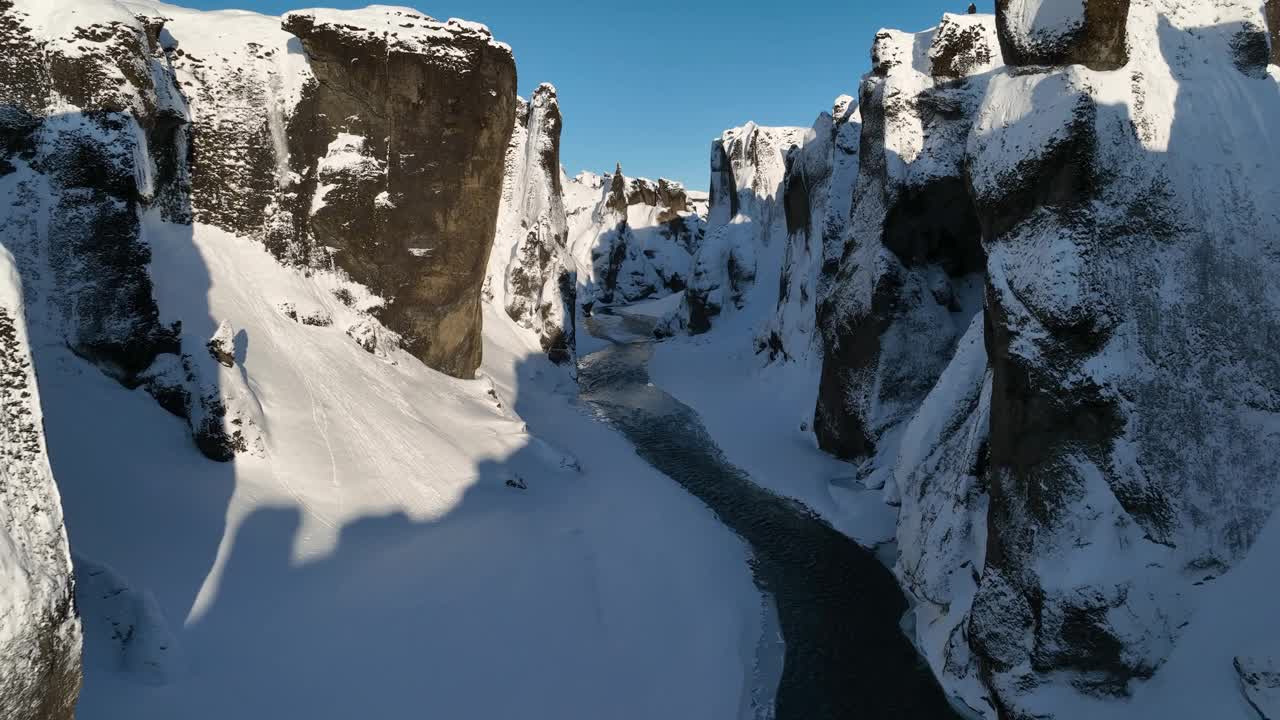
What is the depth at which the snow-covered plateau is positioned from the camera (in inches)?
459

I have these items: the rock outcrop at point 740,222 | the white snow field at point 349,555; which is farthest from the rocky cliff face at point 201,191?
the rock outcrop at point 740,222

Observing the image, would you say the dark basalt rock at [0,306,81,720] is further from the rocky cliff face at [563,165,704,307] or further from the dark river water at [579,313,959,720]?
the rocky cliff face at [563,165,704,307]

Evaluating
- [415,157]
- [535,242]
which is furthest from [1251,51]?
[535,242]

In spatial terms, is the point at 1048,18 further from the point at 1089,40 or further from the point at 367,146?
the point at 367,146

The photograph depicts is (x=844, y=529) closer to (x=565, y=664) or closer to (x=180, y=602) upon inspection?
(x=565, y=664)

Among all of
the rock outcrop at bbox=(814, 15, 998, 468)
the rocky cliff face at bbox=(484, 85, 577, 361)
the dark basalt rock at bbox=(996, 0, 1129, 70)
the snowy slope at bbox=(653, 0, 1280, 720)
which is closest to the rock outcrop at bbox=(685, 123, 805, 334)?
the rocky cliff face at bbox=(484, 85, 577, 361)

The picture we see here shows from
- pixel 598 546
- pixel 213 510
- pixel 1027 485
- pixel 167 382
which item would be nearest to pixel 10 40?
pixel 167 382

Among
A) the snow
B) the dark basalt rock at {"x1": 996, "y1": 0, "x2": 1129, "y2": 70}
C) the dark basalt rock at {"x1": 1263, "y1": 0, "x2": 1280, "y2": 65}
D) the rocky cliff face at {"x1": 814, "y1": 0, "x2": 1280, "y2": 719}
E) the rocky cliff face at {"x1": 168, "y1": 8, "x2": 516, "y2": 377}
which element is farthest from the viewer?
the rocky cliff face at {"x1": 168, "y1": 8, "x2": 516, "y2": 377}

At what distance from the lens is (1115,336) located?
1229 centimetres

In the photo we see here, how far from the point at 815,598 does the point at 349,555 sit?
1083cm

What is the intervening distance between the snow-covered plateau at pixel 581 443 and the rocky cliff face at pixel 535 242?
10.8 m

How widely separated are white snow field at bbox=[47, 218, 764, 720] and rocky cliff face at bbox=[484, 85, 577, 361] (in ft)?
49.9

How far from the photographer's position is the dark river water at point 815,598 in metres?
14.2

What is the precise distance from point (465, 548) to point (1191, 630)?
13.7 m
